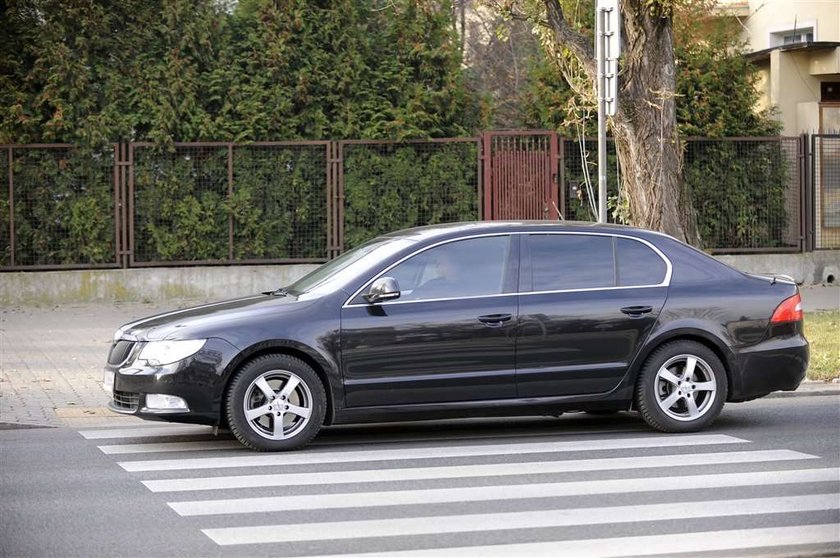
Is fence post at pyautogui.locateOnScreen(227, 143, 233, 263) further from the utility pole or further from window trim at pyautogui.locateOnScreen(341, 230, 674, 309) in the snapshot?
window trim at pyautogui.locateOnScreen(341, 230, 674, 309)

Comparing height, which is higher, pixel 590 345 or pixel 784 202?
pixel 784 202

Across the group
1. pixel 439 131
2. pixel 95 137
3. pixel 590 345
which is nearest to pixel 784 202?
Result: pixel 439 131

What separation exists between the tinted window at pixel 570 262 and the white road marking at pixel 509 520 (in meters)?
2.53

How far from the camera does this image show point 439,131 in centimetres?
2181

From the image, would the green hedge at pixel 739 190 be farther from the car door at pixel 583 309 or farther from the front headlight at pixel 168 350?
the front headlight at pixel 168 350

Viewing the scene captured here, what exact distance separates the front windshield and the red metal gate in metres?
11.5

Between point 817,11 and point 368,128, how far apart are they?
1460 centimetres

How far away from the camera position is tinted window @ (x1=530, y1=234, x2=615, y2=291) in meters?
9.91

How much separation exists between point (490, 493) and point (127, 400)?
115 inches

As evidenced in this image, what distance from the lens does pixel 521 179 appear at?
2206 centimetres

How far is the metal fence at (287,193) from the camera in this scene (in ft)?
68.3

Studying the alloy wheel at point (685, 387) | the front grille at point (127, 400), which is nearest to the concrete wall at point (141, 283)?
the front grille at point (127, 400)

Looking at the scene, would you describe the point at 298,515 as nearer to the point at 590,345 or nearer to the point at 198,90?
the point at 590,345

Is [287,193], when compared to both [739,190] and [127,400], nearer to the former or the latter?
[739,190]
